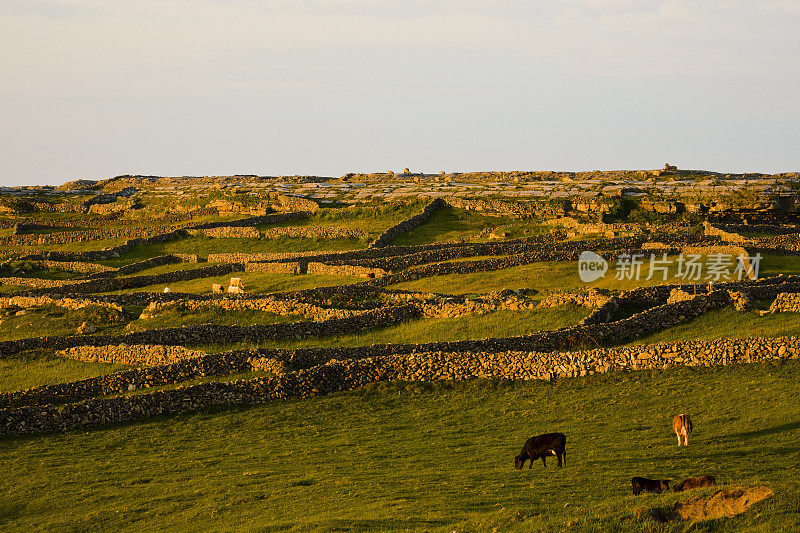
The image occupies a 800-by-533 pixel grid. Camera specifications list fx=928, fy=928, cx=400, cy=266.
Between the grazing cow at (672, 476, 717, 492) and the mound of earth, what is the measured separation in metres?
1.48

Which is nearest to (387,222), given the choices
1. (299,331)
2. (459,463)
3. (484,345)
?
(299,331)

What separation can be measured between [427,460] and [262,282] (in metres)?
36.4

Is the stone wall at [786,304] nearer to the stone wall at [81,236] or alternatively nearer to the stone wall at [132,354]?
the stone wall at [132,354]

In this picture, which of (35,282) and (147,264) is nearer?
(35,282)

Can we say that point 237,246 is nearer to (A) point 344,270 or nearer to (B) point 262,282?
(B) point 262,282

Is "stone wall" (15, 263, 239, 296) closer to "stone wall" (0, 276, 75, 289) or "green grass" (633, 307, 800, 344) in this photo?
"stone wall" (0, 276, 75, 289)

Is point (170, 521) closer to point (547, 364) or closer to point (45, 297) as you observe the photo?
point (547, 364)

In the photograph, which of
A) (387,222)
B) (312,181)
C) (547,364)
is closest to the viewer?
(547,364)

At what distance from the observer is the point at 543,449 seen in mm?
19766

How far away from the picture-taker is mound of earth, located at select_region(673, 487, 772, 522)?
13758 mm

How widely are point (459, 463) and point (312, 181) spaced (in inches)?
4766

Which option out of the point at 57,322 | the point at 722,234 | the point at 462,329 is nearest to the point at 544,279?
the point at 462,329

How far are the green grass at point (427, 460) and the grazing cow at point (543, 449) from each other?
0.26m

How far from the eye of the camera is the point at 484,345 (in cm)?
3306
